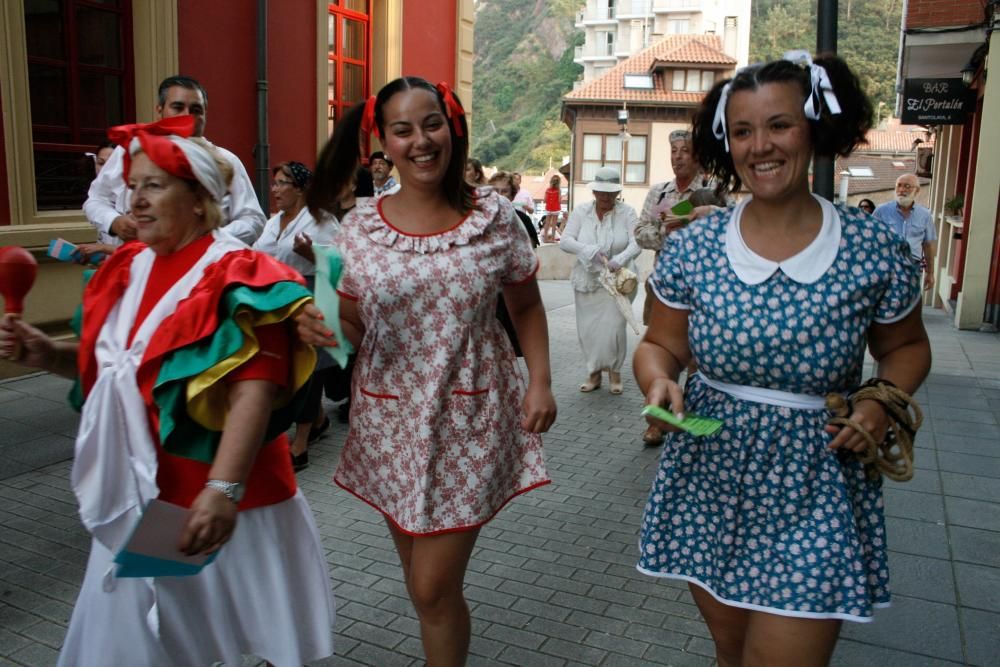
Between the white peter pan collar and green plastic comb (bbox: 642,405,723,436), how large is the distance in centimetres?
36

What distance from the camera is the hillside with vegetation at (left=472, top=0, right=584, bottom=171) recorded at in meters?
111

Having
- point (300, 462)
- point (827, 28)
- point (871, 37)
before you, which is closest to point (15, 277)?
point (300, 462)

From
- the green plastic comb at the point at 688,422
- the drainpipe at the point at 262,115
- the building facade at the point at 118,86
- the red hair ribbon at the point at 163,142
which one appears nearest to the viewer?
the green plastic comb at the point at 688,422

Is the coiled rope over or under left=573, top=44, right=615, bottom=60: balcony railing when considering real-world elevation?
under

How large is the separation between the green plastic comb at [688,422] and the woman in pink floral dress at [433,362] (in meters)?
0.62

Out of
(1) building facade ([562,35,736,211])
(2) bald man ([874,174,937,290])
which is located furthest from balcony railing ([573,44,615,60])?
(2) bald man ([874,174,937,290])

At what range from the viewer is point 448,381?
8.83 feet

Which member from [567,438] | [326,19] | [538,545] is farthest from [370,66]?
[538,545]

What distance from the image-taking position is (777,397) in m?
2.25

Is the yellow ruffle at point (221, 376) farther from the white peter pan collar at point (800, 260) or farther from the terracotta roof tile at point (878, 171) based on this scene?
the terracotta roof tile at point (878, 171)

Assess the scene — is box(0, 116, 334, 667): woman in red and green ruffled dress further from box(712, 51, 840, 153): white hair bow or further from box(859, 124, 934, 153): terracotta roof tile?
box(859, 124, 934, 153): terracotta roof tile

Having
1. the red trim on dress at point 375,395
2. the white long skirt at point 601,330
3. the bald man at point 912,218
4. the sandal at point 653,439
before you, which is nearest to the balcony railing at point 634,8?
the bald man at point 912,218

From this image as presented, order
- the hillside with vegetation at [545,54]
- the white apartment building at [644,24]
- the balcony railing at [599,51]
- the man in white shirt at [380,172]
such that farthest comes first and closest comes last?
the balcony railing at [599,51] → the hillside with vegetation at [545,54] → the white apartment building at [644,24] → the man in white shirt at [380,172]

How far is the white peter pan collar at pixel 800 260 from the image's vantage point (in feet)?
7.19
